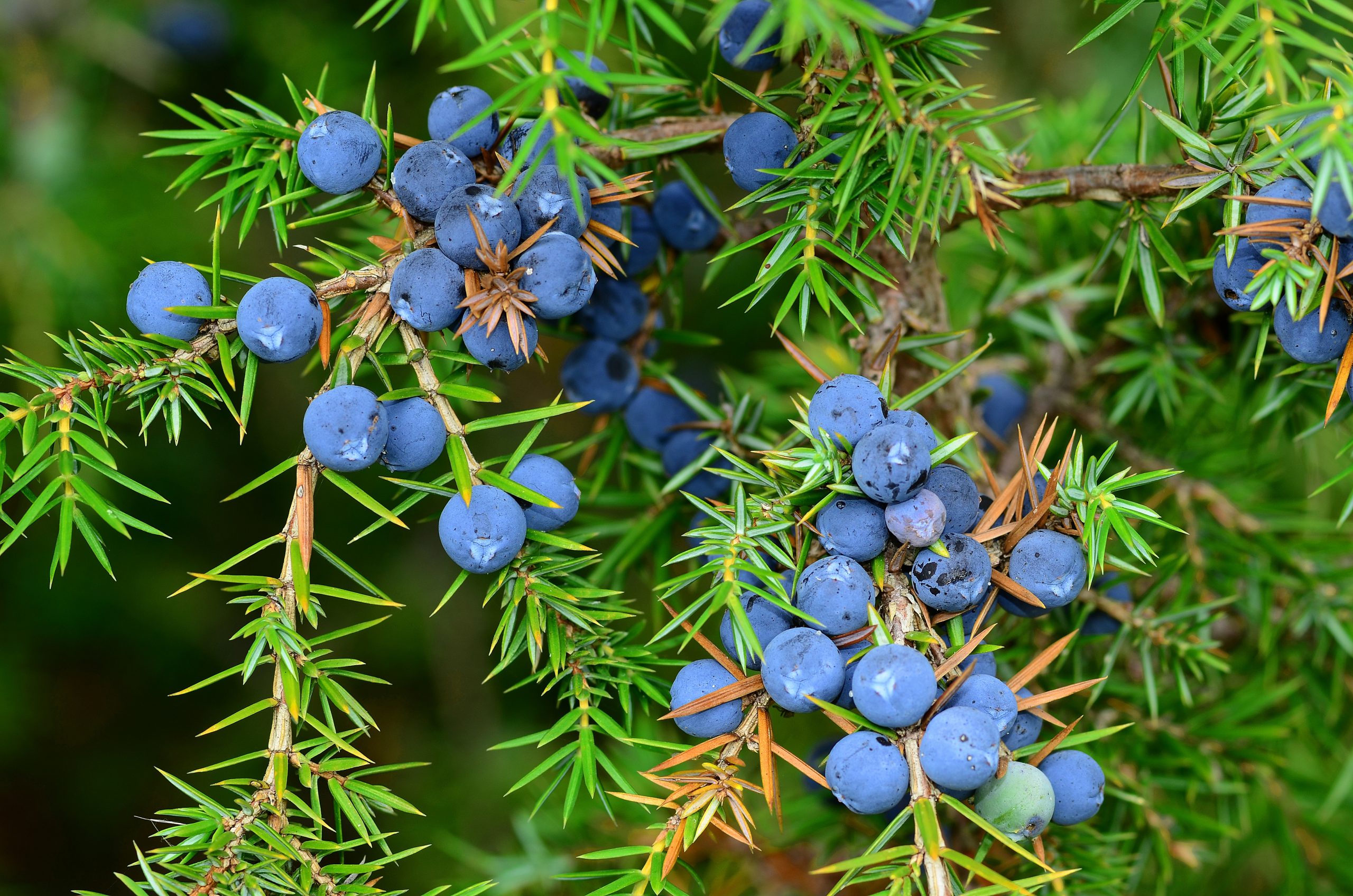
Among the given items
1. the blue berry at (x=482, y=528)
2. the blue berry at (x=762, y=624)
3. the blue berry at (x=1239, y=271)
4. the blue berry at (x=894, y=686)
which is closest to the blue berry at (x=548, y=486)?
the blue berry at (x=482, y=528)

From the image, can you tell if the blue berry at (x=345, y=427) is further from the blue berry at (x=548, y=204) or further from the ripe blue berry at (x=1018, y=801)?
the ripe blue berry at (x=1018, y=801)

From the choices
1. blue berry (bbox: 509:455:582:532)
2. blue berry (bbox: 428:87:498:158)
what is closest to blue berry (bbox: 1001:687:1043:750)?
blue berry (bbox: 509:455:582:532)

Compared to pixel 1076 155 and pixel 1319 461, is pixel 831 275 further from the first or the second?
pixel 1319 461

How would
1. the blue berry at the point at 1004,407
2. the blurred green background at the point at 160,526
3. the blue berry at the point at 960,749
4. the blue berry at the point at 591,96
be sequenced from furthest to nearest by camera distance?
the blurred green background at the point at 160,526
the blue berry at the point at 1004,407
the blue berry at the point at 591,96
the blue berry at the point at 960,749

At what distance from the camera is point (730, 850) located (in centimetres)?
114

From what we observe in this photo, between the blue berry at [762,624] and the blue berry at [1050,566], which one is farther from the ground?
the blue berry at [1050,566]

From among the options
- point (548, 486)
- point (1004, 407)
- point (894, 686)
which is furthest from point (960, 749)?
point (1004, 407)

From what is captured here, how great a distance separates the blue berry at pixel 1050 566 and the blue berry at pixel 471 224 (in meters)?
0.42

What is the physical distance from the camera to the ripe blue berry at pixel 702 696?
645 mm

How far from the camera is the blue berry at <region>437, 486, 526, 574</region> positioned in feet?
2.07

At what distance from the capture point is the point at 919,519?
2.00ft

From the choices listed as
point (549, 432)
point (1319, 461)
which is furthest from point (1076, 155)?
point (549, 432)

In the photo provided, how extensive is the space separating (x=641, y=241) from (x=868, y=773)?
520 mm

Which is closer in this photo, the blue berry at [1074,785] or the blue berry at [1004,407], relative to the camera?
the blue berry at [1074,785]
